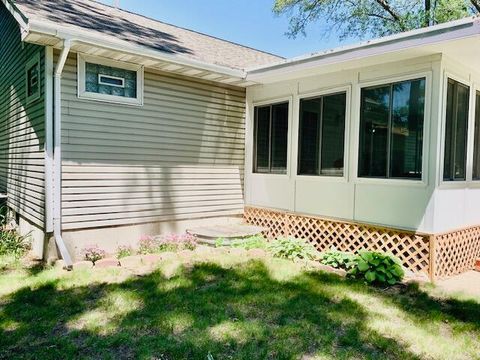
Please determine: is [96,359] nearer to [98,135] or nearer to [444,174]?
[98,135]

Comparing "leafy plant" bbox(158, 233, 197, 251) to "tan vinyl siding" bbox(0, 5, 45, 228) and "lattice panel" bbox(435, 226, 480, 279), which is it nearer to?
"tan vinyl siding" bbox(0, 5, 45, 228)

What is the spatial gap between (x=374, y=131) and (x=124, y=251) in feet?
13.8

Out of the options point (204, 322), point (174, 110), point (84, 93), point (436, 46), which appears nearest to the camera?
point (204, 322)

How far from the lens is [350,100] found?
612 cm

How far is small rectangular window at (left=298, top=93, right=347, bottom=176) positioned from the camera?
20.7ft

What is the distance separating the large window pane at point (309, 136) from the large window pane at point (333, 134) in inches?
5.0

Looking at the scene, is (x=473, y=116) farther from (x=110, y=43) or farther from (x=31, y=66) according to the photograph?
(x=31, y=66)

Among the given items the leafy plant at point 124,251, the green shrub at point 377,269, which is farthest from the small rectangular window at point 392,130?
the leafy plant at point 124,251

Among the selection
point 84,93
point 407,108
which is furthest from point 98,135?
point 407,108

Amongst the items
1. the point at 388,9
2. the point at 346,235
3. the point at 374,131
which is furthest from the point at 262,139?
the point at 388,9

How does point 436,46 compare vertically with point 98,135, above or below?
above

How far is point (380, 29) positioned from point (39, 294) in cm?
1731

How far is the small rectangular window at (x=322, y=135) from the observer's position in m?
6.32

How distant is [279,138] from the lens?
7.35 m
